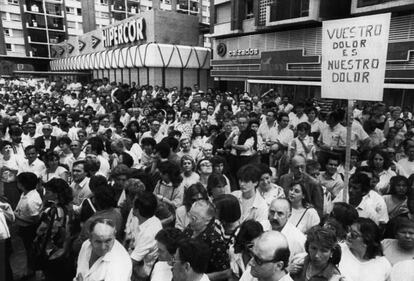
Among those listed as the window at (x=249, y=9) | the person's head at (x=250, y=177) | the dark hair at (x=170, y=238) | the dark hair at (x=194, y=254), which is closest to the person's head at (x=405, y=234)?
the person's head at (x=250, y=177)

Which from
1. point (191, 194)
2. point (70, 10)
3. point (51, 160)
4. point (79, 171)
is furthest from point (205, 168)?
point (70, 10)

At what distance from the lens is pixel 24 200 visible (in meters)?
3.81

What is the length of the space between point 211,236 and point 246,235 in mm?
326

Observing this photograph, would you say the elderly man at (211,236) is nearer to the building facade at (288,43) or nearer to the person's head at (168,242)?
the person's head at (168,242)

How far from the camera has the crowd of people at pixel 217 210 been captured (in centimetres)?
233

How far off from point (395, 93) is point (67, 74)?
31522mm

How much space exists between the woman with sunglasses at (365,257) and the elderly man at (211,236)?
93 cm

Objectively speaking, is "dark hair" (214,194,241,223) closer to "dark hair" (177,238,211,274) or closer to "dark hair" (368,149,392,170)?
"dark hair" (177,238,211,274)

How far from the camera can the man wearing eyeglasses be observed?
196 centimetres

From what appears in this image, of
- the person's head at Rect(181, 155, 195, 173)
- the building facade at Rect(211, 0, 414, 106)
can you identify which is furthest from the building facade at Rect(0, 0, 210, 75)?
the person's head at Rect(181, 155, 195, 173)

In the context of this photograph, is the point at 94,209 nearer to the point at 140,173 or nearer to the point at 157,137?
the point at 140,173

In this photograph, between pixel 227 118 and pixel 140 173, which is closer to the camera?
pixel 140 173

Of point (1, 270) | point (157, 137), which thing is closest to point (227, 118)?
point (157, 137)

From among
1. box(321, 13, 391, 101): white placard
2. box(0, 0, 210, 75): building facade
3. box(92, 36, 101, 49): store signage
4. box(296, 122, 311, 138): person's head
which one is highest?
box(0, 0, 210, 75): building facade
